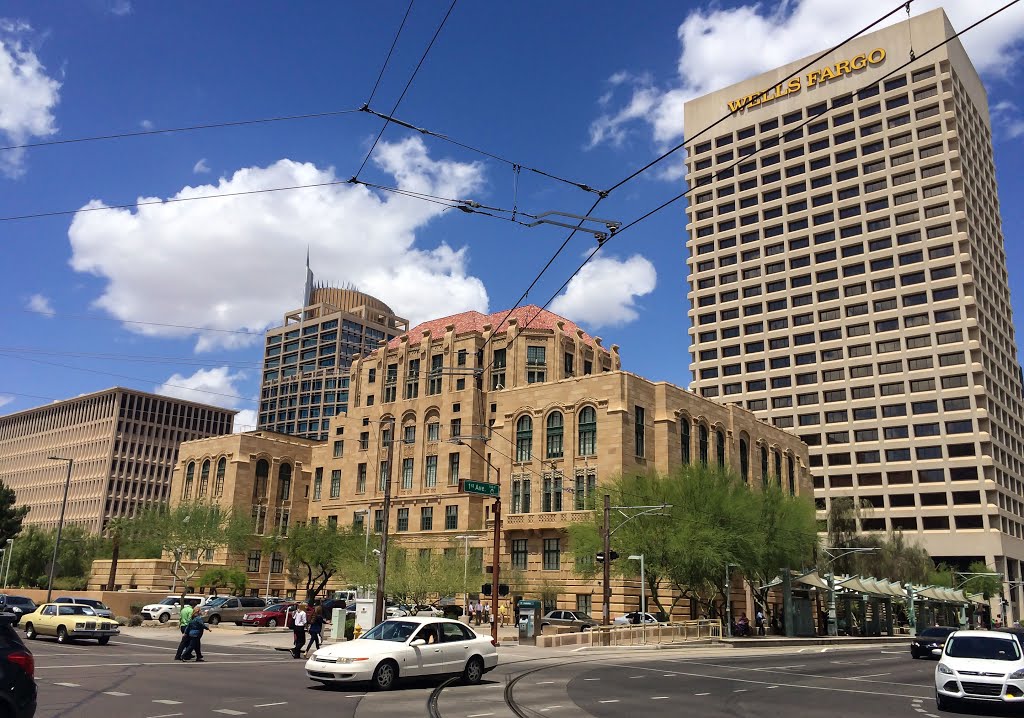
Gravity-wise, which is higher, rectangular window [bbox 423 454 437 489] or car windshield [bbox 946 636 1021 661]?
rectangular window [bbox 423 454 437 489]

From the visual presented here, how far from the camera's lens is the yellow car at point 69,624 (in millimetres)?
30047

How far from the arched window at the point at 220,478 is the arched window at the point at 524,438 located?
38457mm

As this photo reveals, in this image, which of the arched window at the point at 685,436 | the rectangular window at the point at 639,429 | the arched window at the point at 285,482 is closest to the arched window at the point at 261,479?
the arched window at the point at 285,482

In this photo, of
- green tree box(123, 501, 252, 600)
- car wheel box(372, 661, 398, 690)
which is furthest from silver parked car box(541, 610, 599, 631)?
car wheel box(372, 661, 398, 690)

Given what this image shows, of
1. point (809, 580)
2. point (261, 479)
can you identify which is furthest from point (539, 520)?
point (261, 479)

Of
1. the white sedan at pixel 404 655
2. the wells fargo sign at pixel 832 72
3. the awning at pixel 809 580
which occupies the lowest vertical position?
the white sedan at pixel 404 655

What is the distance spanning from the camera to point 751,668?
1070 inches

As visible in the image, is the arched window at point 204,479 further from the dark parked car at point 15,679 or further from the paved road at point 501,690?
the dark parked car at point 15,679

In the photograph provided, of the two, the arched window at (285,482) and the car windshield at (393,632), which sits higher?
the arched window at (285,482)

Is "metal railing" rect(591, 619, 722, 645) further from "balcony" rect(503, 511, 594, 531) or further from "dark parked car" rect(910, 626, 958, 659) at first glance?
"balcony" rect(503, 511, 594, 531)

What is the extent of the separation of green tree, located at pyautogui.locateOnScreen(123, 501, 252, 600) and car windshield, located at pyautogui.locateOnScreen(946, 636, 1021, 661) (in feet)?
197

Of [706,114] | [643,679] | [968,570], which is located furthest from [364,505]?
[706,114]

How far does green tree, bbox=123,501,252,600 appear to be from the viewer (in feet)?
225

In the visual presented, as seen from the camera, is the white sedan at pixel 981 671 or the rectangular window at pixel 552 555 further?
the rectangular window at pixel 552 555
